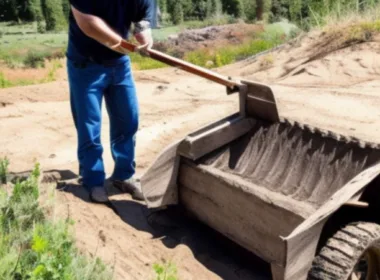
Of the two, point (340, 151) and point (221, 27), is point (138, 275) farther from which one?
point (221, 27)

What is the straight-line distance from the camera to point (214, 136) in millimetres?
4344

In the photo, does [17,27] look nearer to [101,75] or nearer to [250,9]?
[250,9]

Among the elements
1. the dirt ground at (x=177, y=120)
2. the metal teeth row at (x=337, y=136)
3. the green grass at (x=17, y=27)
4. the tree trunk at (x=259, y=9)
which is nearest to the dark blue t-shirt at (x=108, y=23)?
the dirt ground at (x=177, y=120)

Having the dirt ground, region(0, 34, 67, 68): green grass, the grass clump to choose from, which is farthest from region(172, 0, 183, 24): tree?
the grass clump

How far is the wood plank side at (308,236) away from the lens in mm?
2959

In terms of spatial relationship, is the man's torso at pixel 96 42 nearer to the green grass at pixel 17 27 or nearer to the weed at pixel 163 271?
the weed at pixel 163 271

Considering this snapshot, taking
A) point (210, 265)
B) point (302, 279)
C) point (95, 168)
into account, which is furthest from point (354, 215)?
point (95, 168)

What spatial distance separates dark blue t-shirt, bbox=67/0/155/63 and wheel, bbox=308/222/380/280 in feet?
6.87

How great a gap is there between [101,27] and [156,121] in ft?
9.81

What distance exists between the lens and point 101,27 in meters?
4.16

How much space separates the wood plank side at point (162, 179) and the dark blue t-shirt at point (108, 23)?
81cm

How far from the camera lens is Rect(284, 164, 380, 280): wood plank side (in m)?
2.96

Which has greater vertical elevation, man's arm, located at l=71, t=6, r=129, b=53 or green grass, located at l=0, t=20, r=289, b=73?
man's arm, located at l=71, t=6, r=129, b=53

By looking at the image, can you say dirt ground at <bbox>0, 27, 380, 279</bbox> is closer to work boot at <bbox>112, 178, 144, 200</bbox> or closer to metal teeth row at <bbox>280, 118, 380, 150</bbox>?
work boot at <bbox>112, 178, 144, 200</bbox>
